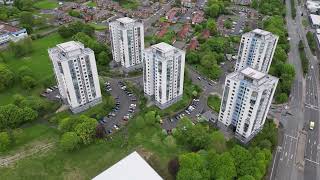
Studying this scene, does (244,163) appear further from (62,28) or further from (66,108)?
(62,28)

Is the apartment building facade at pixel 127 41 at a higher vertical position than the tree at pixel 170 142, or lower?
higher

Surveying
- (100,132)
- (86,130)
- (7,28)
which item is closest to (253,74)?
(100,132)

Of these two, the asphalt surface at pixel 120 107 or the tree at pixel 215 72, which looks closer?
the asphalt surface at pixel 120 107

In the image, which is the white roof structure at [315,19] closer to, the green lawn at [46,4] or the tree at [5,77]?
the tree at [5,77]

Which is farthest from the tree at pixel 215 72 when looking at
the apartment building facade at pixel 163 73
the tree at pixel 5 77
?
the tree at pixel 5 77

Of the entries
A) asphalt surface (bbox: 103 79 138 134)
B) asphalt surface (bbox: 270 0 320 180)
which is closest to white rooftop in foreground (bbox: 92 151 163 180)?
asphalt surface (bbox: 103 79 138 134)

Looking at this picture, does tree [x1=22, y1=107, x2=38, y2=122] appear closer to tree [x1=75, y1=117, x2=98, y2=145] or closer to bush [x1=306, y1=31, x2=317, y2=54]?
tree [x1=75, y1=117, x2=98, y2=145]
